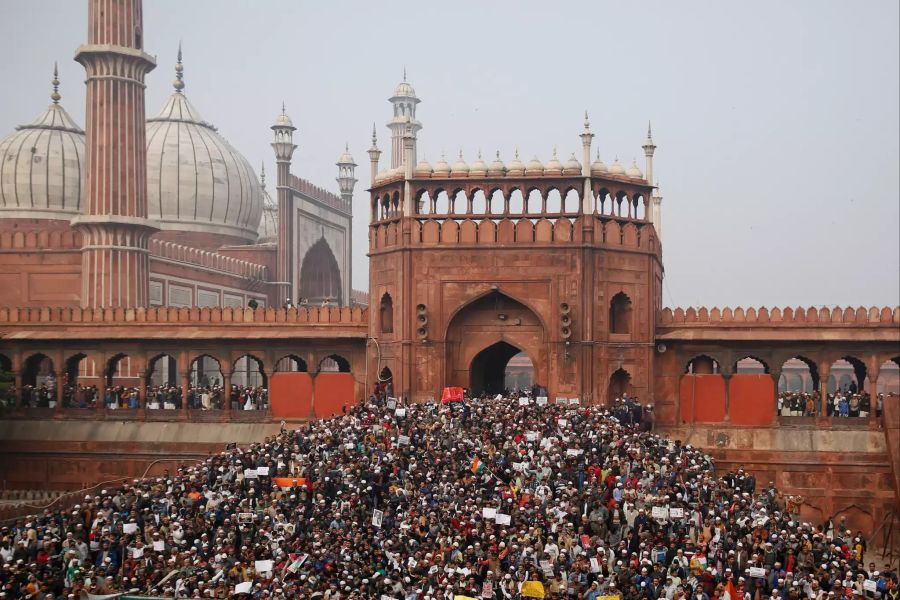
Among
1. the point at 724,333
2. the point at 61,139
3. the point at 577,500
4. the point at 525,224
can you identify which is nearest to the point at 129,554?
the point at 577,500

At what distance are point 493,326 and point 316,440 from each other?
7602mm

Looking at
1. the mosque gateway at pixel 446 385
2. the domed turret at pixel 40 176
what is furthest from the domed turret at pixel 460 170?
the domed turret at pixel 40 176

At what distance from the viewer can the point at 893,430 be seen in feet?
96.7

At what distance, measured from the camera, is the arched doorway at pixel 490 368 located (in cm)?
3206

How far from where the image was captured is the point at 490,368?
113ft

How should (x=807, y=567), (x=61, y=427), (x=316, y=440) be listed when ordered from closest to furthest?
(x=807, y=567) → (x=316, y=440) → (x=61, y=427)

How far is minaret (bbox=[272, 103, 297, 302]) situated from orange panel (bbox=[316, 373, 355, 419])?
1998 centimetres

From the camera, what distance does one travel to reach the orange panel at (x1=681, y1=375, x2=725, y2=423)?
3145cm

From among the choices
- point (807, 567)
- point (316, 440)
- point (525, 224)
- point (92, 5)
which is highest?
point (92, 5)

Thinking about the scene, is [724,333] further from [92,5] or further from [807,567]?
[92,5]

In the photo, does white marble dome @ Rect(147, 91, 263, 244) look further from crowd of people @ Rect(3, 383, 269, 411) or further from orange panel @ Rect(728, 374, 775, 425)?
orange panel @ Rect(728, 374, 775, 425)

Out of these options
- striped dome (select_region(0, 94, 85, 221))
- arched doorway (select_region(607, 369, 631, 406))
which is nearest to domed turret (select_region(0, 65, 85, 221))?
striped dome (select_region(0, 94, 85, 221))

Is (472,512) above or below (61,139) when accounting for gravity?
below

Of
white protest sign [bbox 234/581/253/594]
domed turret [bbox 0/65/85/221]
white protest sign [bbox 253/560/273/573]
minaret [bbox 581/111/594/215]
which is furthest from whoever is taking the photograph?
domed turret [bbox 0/65/85/221]
